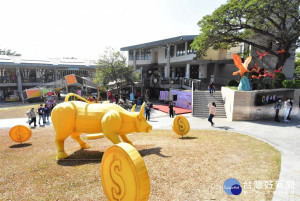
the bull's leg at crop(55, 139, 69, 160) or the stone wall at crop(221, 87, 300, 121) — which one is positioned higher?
the stone wall at crop(221, 87, 300, 121)

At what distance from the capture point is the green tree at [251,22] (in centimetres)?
1478

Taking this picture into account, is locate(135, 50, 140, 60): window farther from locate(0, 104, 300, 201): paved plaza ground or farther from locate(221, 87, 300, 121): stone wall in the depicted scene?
locate(221, 87, 300, 121): stone wall

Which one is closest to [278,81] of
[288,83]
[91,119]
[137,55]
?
[288,83]

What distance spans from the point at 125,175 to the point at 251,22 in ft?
62.9

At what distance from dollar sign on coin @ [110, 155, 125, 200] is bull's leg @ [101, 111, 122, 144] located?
2753mm

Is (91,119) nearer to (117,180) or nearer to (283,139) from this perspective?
(117,180)

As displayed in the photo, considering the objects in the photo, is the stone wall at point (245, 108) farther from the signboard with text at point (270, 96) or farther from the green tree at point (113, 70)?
the green tree at point (113, 70)

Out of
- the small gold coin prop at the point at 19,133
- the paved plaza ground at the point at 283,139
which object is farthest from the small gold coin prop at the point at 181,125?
the small gold coin prop at the point at 19,133

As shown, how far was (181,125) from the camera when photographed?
9.30m

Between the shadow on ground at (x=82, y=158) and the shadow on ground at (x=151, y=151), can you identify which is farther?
the shadow on ground at (x=151, y=151)

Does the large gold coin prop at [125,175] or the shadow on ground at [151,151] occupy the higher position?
the large gold coin prop at [125,175]

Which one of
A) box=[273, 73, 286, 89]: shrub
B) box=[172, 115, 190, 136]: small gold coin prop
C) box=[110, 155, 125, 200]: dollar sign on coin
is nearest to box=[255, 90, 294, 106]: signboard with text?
box=[273, 73, 286, 89]: shrub

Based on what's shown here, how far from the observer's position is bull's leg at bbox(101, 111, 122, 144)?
19.7 feet

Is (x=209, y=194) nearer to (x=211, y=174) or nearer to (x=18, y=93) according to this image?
(x=211, y=174)
